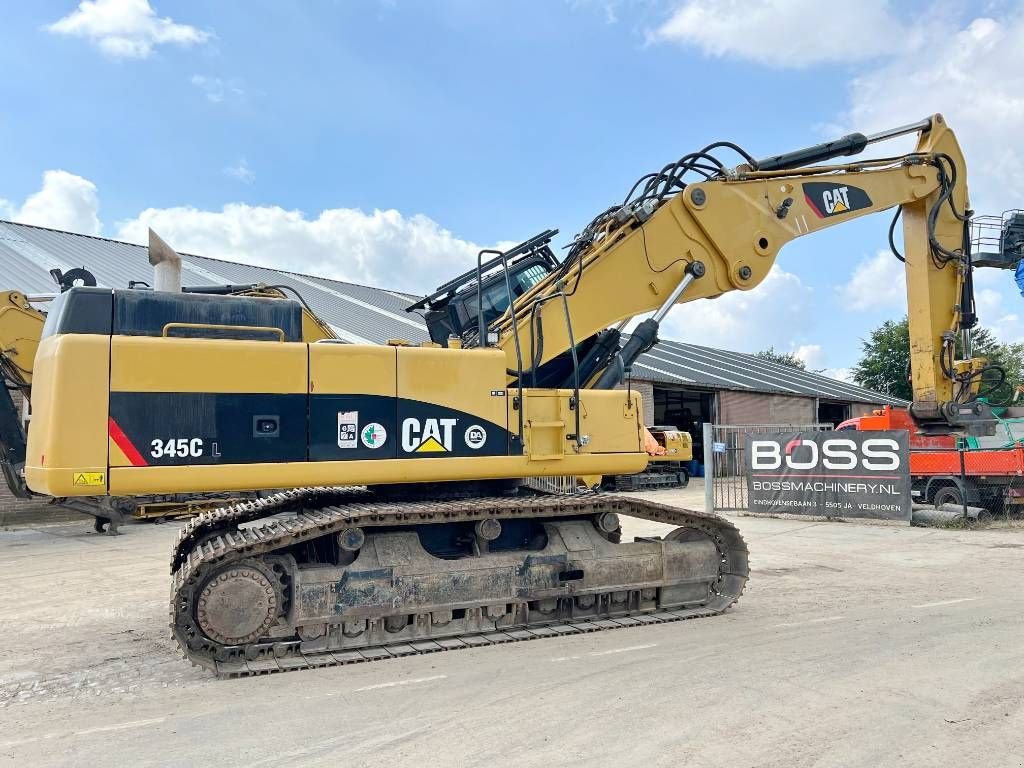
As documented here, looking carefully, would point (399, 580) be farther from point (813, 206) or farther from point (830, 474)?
point (830, 474)

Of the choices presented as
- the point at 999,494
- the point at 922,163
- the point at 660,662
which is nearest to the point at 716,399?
the point at 999,494

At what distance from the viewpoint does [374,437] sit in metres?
6.13

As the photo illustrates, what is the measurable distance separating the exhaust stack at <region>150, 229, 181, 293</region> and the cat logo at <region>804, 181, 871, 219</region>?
6.00 meters

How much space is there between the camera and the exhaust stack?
255 inches

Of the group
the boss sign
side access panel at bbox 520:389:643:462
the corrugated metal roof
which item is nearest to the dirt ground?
side access panel at bbox 520:389:643:462

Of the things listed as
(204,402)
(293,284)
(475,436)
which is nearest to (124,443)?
(204,402)

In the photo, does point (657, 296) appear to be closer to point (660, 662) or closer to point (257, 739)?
point (660, 662)

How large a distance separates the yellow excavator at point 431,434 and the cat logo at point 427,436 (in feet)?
0.05

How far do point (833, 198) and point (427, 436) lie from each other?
5.04 m

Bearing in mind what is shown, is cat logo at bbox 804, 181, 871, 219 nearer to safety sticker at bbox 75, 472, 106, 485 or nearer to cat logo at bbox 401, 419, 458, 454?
cat logo at bbox 401, 419, 458, 454

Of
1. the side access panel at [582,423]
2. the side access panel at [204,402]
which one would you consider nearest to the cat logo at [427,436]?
the side access panel at [582,423]

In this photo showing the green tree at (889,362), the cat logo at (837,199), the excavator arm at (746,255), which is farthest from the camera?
the green tree at (889,362)

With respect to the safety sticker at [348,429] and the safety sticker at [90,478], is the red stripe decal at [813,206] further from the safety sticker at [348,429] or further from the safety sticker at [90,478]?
the safety sticker at [90,478]

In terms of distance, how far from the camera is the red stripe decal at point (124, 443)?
5512 mm
